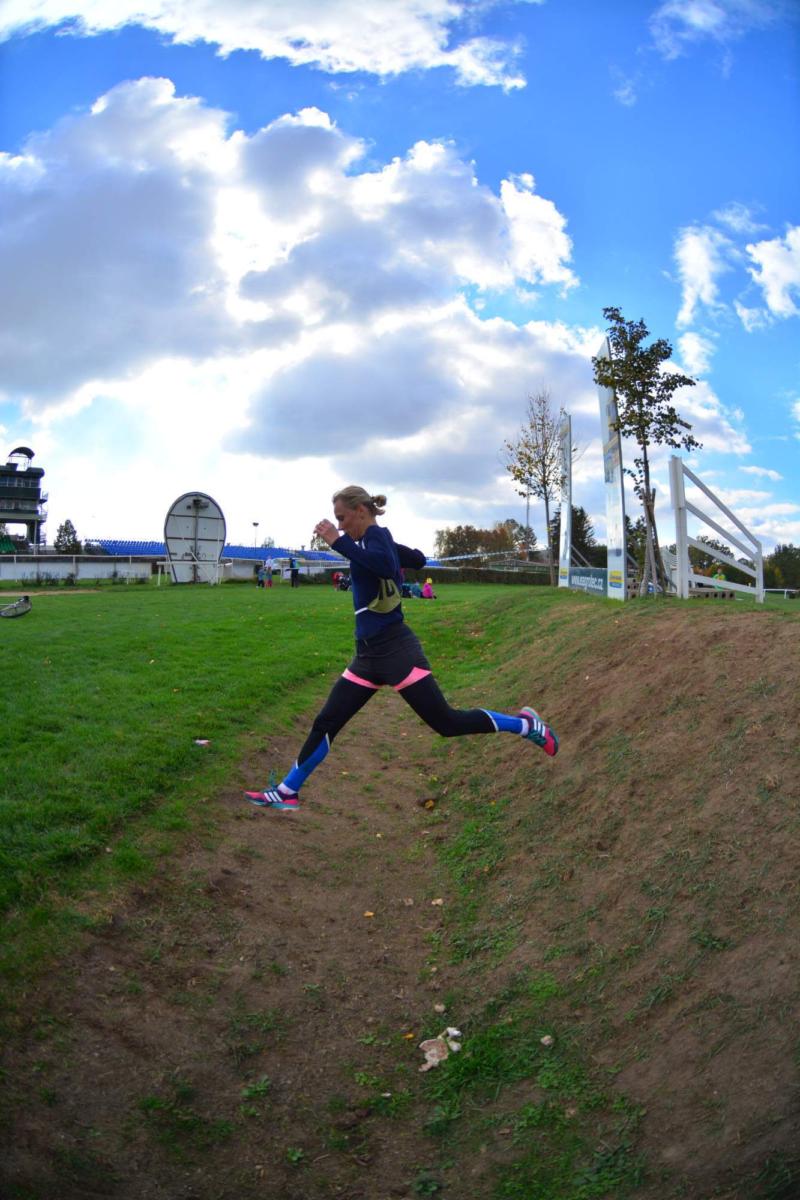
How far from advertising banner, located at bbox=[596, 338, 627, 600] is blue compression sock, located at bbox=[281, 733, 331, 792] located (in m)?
11.3

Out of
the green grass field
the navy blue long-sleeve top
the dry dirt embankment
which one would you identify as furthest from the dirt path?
the navy blue long-sleeve top

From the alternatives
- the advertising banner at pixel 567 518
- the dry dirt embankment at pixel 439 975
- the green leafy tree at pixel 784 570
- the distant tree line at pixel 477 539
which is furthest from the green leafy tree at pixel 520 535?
the dry dirt embankment at pixel 439 975

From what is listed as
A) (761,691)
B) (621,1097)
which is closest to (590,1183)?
(621,1097)

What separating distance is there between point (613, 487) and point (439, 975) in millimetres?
14045

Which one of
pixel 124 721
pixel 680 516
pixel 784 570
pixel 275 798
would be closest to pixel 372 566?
pixel 275 798

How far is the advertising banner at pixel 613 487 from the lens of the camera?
17.9 m

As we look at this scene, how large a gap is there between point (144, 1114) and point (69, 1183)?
621 millimetres

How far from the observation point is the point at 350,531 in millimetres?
6562

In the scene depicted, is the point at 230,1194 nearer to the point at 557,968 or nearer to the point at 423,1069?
the point at 423,1069

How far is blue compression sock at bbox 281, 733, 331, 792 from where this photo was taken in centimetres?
704

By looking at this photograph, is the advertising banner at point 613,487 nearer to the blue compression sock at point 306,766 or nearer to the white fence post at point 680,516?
the white fence post at point 680,516

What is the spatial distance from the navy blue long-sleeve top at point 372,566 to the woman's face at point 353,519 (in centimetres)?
5

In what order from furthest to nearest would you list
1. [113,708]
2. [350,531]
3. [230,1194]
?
[113,708] → [350,531] → [230,1194]

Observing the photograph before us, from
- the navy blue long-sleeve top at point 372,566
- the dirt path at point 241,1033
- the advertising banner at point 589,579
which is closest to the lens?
the dirt path at point 241,1033
